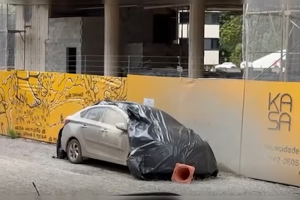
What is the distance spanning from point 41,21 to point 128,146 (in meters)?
16.5

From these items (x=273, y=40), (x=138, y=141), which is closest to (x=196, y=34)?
(x=273, y=40)

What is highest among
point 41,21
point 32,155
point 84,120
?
point 41,21

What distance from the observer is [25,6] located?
83.8ft

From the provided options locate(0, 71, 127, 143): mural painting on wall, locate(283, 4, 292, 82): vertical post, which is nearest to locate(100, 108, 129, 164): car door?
locate(0, 71, 127, 143): mural painting on wall

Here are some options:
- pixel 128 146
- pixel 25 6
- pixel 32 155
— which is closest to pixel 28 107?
pixel 32 155

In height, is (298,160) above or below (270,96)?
below

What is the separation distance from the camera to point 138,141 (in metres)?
11.0

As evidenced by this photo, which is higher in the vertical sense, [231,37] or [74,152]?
[231,37]

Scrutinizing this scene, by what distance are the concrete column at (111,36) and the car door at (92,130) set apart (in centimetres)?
1269

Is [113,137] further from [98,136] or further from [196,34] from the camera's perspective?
[196,34]

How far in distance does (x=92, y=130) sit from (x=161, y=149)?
197 centimetres

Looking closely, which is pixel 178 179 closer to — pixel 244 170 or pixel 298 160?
pixel 244 170

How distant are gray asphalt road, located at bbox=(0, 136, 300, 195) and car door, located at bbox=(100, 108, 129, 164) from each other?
270 millimetres

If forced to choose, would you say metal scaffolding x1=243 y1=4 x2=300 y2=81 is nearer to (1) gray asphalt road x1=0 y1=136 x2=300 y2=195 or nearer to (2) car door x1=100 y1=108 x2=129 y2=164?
(2) car door x1=100 y1=108 x2=129 y2=164
